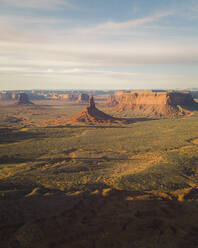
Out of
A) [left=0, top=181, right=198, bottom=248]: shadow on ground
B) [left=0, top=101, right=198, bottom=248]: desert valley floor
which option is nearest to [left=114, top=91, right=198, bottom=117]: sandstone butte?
[left=0, top=101, right=198, bottom=248]: desert valley floor

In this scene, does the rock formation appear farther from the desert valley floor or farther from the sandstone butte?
the desert valley floor

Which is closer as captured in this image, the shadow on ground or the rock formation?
the shadow on ground

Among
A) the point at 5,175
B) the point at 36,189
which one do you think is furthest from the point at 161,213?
the point at 5,175

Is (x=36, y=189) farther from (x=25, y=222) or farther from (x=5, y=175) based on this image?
(x=5, y=175)

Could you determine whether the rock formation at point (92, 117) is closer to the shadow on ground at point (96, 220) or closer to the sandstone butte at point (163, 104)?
the sandstone butte at point (163, 104)

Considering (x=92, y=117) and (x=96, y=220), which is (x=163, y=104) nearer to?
(x=92, y=117)

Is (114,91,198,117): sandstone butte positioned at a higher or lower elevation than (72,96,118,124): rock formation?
higher
